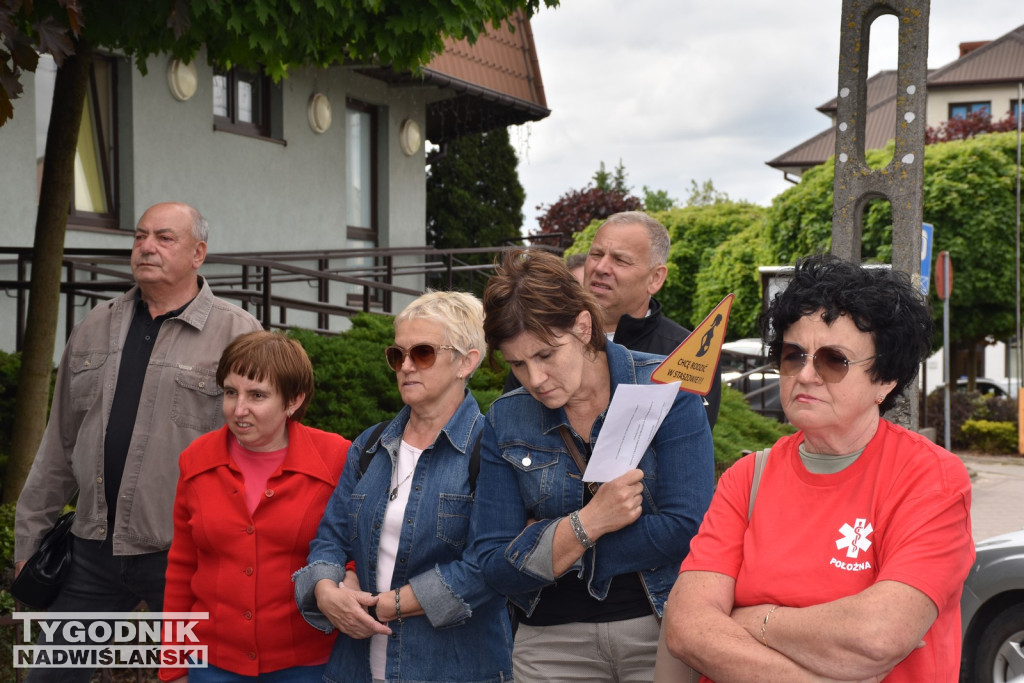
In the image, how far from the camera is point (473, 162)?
24469 mm

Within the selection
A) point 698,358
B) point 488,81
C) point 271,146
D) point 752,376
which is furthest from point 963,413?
point 698,358

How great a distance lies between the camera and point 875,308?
2.47m

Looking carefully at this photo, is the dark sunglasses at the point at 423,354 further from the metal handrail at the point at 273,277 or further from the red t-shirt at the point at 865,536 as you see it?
the metal handrail at the point at 273,277

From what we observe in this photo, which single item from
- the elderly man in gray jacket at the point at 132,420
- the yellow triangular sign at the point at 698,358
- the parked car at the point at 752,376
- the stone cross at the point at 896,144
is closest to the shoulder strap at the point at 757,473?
the yellow triangular sign at the point at 698,358

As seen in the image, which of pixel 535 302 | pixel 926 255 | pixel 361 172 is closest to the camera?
pixel 535 302

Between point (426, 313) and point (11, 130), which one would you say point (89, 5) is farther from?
point (11, 130)

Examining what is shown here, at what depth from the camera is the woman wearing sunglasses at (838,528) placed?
225 cm

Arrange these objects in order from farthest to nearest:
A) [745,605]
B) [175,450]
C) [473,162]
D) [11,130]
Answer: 1. [473,162]
2. [11,130]
3. [175,450]
4. [745,605]

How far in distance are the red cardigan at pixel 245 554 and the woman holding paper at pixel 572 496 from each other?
807 mm

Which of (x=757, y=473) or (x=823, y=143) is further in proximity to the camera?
(x=823, y=143)

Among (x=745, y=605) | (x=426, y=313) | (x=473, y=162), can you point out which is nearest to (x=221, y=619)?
(x=426, y=313)

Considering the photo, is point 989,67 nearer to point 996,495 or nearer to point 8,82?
point 996,495

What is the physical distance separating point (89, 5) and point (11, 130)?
207 inches

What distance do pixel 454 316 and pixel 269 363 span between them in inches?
26.9
